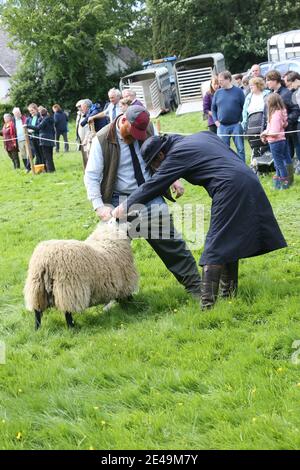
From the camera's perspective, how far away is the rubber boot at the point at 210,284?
5406 millimetres

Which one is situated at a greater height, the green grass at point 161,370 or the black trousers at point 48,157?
the black trousers at point 48,157

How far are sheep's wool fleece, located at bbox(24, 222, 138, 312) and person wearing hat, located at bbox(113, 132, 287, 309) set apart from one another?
2.09 feet

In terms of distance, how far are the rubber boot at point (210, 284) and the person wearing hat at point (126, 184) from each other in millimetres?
437

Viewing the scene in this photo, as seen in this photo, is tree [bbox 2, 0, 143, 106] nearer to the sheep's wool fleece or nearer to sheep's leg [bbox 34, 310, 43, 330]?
the sheep's wool fleece

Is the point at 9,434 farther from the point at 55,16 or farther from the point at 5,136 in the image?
the point at 55,16

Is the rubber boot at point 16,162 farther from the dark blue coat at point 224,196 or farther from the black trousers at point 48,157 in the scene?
the dark blue coat at point 224,196

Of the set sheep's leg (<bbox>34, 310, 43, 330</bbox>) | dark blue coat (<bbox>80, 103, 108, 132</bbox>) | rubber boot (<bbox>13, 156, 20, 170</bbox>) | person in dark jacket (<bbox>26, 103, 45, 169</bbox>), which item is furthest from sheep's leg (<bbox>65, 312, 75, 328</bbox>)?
rubber boot (<bbox>13, 156, 20, 170</bbox>)

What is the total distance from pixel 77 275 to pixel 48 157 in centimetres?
1135

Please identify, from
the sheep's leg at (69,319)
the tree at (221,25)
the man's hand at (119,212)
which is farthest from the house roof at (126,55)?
the sheep's leg at (69,319)

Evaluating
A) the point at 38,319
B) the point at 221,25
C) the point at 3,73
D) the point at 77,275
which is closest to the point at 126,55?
the point at 221,25

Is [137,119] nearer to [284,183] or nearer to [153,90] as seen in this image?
[284,183]

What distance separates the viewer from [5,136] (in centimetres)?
1798

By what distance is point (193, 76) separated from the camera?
29469 mm

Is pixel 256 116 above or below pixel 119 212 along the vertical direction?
above
